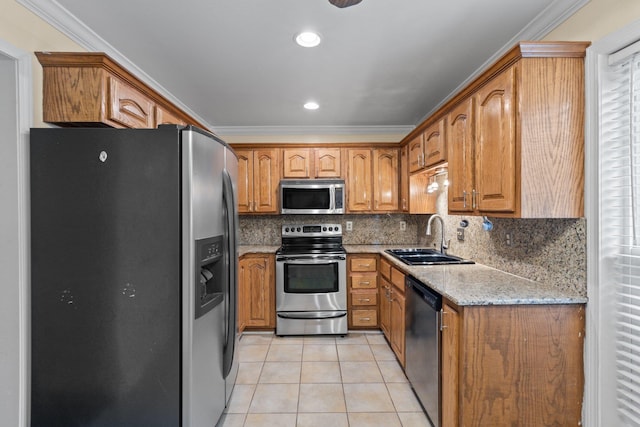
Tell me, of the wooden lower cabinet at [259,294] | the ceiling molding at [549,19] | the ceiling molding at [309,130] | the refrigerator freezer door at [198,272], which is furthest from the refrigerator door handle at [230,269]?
the ceiling molding at [309,130]

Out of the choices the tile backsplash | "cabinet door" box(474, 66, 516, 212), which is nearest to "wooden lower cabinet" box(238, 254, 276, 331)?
the tile backsplash

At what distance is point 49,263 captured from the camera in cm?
145

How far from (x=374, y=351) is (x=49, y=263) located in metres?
2.60

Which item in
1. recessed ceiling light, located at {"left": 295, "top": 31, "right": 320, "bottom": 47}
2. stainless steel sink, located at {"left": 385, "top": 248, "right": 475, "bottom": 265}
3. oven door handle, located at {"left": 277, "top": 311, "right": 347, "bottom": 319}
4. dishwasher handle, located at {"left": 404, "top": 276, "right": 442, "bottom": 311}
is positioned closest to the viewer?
dishwasher handle, located at {"left": 404, "top": 276, "right": 442, "bottom": 311}

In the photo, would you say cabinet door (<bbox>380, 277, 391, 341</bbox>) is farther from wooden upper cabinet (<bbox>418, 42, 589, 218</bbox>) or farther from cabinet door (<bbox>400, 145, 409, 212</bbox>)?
wooden upper cabinet (<bbox>418, 42, 589, 218</bbox>)

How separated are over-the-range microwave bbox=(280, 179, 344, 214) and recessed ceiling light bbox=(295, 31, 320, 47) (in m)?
1.79

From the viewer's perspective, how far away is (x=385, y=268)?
3123 mm

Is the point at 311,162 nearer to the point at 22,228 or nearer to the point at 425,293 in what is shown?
the point at 425,293

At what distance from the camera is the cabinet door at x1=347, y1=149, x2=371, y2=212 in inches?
146

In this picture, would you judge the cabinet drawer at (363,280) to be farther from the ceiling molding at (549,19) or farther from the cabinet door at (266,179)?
the ceiling molding at (549,19)

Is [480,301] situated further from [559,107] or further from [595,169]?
[559,107]

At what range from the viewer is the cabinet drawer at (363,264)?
3404mm

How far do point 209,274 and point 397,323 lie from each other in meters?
1.75

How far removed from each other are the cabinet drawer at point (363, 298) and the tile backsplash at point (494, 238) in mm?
765
